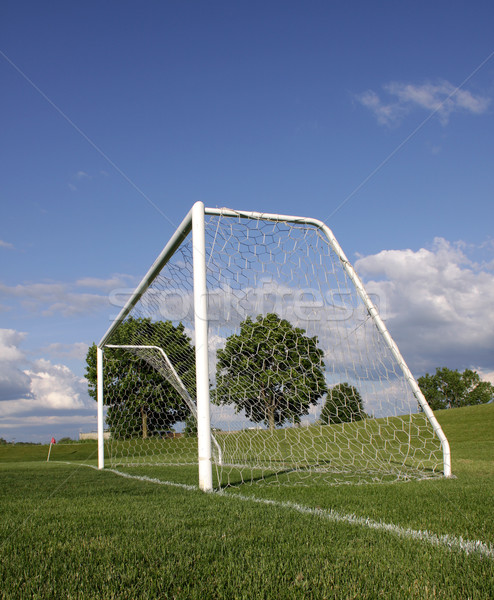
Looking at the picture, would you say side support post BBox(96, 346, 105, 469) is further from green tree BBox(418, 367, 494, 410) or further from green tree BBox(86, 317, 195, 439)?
green tree BBox(418, 367, 494, 410)

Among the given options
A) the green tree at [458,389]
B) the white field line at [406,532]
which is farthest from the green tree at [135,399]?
the green tree at [458,389]

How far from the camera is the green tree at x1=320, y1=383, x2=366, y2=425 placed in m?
5.63

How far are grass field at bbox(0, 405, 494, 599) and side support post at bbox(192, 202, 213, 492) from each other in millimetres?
462

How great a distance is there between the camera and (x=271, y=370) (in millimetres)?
6324

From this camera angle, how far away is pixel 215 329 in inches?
222

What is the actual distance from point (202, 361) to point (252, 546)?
2.53m

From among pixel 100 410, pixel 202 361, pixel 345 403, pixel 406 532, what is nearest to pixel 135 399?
pixel 100 410

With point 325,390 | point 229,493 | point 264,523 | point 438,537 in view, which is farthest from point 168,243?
point 438,537

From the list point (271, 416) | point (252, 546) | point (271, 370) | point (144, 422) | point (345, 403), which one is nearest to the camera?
point (252, 546)

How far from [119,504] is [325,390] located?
9.88 ft

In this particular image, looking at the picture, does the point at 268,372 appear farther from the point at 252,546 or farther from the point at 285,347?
the point at 252,546

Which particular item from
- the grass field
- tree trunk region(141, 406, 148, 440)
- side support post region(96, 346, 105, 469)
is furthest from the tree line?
tree trunk region(141, 406, 148, 440)

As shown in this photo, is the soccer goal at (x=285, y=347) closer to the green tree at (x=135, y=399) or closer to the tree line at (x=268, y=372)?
the tree line at (x=268, y=372)

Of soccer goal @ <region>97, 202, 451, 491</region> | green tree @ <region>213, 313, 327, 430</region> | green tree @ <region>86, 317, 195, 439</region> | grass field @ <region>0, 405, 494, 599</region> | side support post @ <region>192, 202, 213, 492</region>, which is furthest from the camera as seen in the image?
green tree @ <region>86, 317, 195, 439</region>
